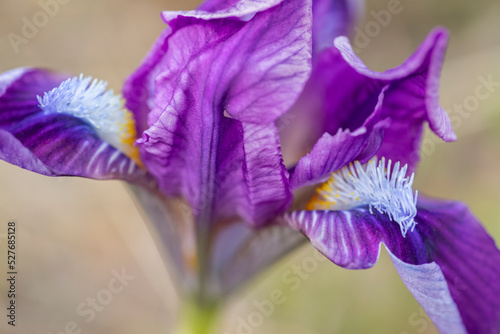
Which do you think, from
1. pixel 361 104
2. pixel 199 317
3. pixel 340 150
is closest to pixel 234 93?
pixel 340 150

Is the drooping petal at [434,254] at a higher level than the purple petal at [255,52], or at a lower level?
lower

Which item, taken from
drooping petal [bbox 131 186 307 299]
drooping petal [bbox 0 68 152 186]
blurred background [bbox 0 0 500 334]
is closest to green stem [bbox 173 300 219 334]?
drooping petal [bbox 131 186 307 299]

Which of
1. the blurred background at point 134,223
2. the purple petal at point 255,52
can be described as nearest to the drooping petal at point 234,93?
the purple petal at point 255,52

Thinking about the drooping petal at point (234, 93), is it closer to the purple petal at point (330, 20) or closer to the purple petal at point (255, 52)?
the purple petal at point (255, 52)

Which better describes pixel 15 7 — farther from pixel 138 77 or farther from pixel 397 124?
pixel 397 124

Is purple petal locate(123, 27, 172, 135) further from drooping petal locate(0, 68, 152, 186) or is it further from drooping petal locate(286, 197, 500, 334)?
drooping petal locate(286, 197, 500, 334)

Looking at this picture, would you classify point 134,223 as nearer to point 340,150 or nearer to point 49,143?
point 49,143
